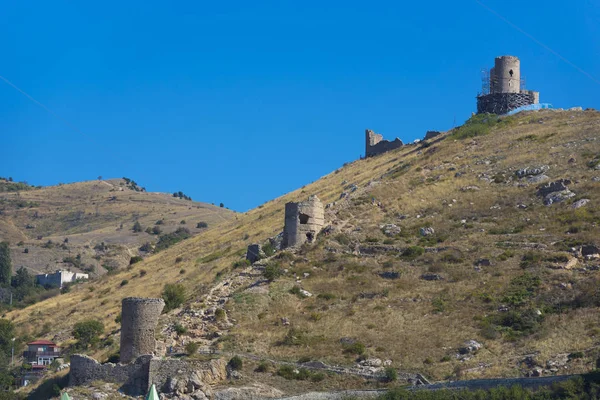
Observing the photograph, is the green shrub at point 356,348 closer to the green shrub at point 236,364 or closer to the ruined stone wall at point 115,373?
the green shrub at point 236,364

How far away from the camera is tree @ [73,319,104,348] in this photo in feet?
197

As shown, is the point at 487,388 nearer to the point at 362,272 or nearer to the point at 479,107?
the point at 362,272

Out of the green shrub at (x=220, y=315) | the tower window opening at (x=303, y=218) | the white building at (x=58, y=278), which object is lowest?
the green shrub at (x=220, y=315)

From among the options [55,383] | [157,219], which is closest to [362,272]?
[55,383]

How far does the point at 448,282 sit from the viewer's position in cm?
5212

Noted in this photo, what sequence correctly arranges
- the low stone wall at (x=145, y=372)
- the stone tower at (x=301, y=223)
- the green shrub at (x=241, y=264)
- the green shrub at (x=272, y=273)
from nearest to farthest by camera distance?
the low stone wall at (x=145, y=372)
the green shrub at (x=272, y=273)
the stone tower at (x=301, y=223)
the green shrub at (x=241, y=264)

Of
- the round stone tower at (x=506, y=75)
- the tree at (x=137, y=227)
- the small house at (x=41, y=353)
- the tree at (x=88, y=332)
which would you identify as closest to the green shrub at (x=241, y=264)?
the tree at (x=88, y=332)

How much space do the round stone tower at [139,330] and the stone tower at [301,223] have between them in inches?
503

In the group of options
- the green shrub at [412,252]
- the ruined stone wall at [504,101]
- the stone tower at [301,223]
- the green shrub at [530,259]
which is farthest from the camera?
the ruined stone wall at [504,101]

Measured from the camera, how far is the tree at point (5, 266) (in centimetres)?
10306

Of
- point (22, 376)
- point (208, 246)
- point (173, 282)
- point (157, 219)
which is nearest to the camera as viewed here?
point (22, 376)

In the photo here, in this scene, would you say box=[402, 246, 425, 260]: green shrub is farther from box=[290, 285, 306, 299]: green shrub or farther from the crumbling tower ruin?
the crumbling tower ruin

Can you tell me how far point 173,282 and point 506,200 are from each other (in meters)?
18.0

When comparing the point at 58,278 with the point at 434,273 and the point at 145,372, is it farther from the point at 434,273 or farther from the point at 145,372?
the point at 145,372
